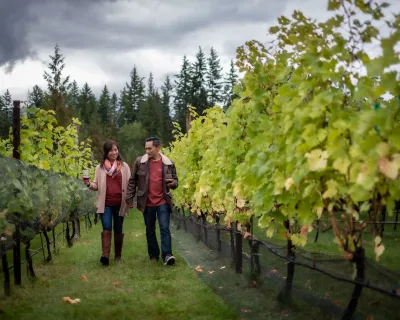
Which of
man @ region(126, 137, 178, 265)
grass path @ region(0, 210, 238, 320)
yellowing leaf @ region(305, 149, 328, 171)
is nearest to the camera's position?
yellowing leaf @ region(305, 149, 328, 171)

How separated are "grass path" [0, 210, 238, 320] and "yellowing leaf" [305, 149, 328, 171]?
1788 millimetres

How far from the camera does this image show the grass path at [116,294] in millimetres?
4027

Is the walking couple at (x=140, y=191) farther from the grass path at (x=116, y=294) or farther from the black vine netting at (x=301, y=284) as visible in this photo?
the black vine netting at (x=301, y=284)

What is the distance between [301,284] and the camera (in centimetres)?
387

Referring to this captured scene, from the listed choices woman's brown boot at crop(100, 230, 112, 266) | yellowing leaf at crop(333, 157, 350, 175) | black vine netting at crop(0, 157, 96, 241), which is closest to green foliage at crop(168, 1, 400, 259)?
yellowing leaf at crop(333, 157, 350, 175)

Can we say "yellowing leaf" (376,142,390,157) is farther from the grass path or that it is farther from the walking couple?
the walking couple

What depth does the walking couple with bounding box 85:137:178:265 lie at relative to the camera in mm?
6742

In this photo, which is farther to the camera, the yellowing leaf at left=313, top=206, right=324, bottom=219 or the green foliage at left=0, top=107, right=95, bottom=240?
the green foliage at left=0, top=107, right=95, bottom=240

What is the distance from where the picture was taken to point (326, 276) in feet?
11.5

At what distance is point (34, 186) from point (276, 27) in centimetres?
372

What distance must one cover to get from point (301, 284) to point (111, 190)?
12.2ft

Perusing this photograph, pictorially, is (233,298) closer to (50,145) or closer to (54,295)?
(54,295)

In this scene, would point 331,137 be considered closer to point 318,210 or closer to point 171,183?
point 318,210

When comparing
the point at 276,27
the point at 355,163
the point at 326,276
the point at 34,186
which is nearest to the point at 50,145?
the point at 34,186
